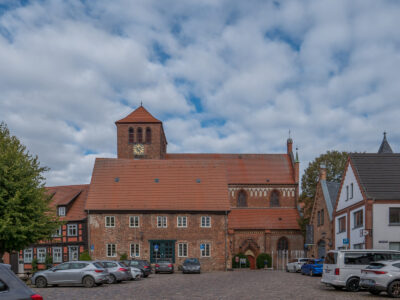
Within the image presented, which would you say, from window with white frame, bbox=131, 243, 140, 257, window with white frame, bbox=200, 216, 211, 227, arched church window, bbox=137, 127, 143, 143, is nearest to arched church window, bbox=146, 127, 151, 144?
arched church window, bbox=137, 127, 143, 143

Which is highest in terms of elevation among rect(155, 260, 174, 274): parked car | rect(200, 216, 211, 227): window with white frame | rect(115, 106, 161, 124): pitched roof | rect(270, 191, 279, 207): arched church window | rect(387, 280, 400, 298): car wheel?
rect(115, 106, 161, 124): pitched roof

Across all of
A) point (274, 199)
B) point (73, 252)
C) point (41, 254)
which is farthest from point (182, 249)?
point (274, 199)

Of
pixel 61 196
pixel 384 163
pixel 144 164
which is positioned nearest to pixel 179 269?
pixel 144 164

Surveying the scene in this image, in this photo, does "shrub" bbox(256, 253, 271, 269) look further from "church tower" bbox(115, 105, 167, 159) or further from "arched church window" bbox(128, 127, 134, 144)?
"arched church window" bbox(128, 127, 134, 144)

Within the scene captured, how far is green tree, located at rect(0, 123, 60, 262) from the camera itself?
28.9 meters

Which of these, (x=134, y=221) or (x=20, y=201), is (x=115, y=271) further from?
(x=134, y=221)

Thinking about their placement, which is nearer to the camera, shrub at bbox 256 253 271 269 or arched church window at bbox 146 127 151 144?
shrub at bbox 256 253 271 269

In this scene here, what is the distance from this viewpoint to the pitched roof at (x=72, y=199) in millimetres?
53031

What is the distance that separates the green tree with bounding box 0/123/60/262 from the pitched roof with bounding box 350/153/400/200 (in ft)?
70.6

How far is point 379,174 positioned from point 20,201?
953 inches

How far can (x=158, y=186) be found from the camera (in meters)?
53.7

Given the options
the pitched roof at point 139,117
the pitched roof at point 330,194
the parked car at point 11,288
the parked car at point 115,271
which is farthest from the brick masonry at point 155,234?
the parked car at point 11,288

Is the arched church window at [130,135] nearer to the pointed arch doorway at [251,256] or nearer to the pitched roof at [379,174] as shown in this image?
the pointed arch doorway at [251,256]

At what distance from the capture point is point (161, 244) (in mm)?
50688
